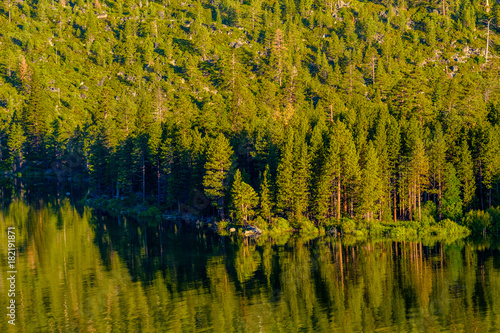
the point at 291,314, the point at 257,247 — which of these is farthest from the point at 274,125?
the point at 291,314

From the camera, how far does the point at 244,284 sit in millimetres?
54344

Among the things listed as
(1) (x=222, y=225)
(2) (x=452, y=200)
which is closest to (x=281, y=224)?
(1) (x=222, y=225)

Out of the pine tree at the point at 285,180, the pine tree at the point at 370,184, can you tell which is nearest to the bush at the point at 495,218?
the pine tree at the point at 370,184

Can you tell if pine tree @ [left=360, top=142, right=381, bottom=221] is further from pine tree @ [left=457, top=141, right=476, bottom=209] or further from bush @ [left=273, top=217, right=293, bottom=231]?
pine tree @ [left=457, top=141, right=476, bottom=209]

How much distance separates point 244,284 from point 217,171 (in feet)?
110

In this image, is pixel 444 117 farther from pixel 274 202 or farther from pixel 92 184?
pixel 92 184

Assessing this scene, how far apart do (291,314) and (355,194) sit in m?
37.8

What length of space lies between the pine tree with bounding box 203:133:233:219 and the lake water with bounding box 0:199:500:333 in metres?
7.83

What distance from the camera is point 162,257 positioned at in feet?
220

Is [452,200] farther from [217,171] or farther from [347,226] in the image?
[217,171]

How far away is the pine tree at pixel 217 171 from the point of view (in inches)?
3295

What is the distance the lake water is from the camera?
43000mm

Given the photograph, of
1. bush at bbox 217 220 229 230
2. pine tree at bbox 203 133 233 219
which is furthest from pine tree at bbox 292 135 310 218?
pine tree at bbox 203 133 233 219

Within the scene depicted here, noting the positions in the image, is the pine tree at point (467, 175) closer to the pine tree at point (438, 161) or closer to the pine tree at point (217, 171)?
the pine tree at point (438, 161)
